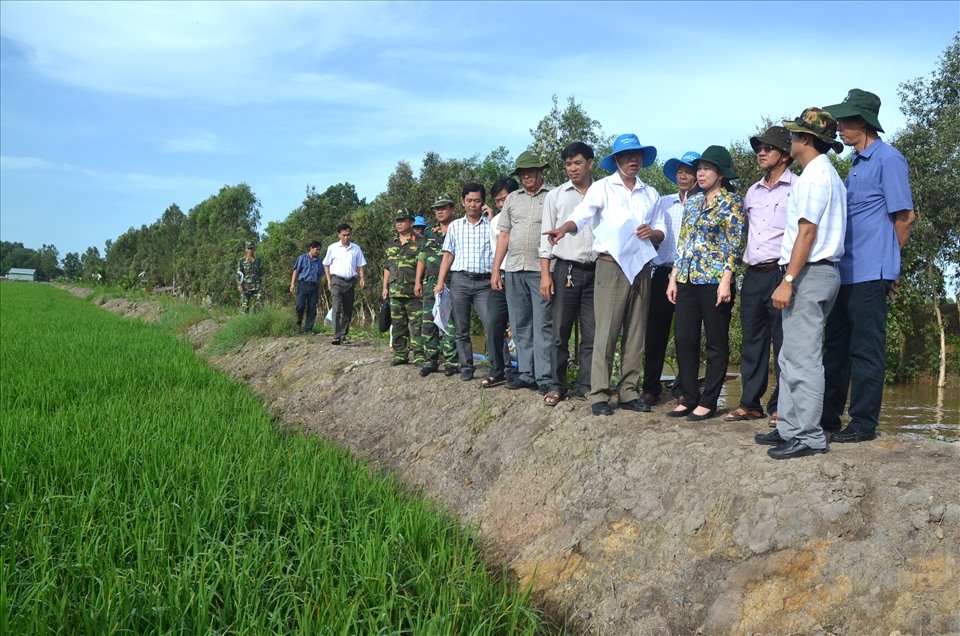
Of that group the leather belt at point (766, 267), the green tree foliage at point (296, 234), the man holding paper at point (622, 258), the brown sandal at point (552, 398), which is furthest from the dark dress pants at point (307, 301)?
the green tree foliage at point (296, 234)

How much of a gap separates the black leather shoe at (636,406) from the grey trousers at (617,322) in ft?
0.10

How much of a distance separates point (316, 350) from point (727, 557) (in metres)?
6.91

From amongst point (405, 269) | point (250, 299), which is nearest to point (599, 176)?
point (250, 299)

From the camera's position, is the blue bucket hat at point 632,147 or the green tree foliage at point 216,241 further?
the green tree foliage at point 216,241

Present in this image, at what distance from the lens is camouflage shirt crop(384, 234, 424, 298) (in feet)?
22.4

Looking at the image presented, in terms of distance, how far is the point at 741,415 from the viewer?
13.6ft

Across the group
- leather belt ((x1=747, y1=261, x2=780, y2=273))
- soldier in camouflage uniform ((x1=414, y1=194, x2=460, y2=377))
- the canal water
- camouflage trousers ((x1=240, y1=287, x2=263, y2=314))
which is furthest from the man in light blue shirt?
camouflage trousers ((x1=240, y1=287, x2=263, y2=314))

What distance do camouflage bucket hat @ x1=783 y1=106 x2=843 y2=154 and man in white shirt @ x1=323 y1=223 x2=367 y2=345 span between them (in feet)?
21.3

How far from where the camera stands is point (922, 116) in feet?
53.7

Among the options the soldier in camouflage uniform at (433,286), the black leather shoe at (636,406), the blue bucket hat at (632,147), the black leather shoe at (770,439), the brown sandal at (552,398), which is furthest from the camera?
the soldier in camouflage uniform at (433,286)

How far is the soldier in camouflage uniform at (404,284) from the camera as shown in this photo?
683 centimetres

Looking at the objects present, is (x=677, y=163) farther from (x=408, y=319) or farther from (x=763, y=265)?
(x=408, y=319)

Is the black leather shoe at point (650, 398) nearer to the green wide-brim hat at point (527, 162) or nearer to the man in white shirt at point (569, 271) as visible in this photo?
the man in white shirt at point (569, 271)

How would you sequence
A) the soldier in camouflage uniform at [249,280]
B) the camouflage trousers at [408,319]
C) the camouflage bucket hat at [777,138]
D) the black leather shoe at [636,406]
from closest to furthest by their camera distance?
the camouflage bucket hat at [777,138] → the black leather shoe at [636,406] → the camouflage trousers at [408,319] → the soldier in camouflage uniform at [249,280]
